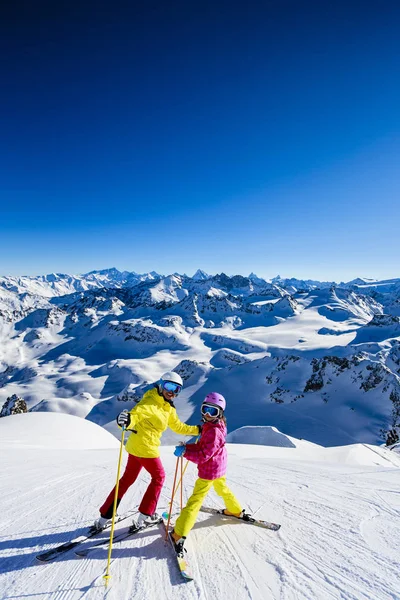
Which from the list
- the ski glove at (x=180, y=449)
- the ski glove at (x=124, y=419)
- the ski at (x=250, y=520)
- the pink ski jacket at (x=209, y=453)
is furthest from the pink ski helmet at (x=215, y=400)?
the ski at (x=250, y=520)

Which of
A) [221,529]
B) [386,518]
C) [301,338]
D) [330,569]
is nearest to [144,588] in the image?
[221,529]

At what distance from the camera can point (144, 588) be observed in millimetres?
3174

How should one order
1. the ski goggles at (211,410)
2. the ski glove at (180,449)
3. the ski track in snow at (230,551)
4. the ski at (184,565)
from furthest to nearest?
the ski goggles at (211,410), the ski glove at (180,449), the ski at (184,565), the ski track in snow at (230,551)

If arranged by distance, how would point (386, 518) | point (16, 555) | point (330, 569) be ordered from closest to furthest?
point (330, 569) < point (16, 555) < point (386, 518)

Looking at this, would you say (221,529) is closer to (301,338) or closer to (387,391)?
(387,391)

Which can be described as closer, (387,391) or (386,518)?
(386,518)

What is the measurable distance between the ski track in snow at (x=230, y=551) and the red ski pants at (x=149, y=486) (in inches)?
14.2

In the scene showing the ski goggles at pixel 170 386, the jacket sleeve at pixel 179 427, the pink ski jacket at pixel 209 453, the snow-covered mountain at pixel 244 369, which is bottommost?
the snow-covered mountain at pixel 244 369

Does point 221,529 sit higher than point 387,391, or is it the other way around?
point 221,529

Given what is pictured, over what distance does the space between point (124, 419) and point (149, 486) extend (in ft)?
3.77

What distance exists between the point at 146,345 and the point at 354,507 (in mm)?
147030

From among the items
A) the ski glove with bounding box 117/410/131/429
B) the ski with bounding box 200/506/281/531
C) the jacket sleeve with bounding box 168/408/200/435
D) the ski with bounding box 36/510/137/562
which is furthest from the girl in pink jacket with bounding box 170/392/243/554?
the ski with bounding box 36/510/137/562

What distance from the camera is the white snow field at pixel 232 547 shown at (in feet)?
10.4

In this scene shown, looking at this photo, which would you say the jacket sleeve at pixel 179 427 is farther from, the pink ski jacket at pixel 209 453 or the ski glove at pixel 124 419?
the ski glove at pixel 124 419
